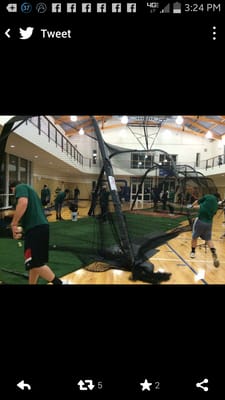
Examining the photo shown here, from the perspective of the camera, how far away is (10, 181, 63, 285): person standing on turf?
4.67 ft

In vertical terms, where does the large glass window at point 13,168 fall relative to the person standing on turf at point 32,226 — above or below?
above

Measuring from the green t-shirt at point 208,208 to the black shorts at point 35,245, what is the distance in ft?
4.86

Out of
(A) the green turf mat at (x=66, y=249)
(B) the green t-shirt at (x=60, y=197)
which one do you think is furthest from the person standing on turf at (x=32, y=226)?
(B) the green t-shirt at (x=60, y=197)

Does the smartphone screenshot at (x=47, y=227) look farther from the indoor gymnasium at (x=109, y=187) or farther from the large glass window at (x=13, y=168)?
the large glass window at (x=13, y=168)

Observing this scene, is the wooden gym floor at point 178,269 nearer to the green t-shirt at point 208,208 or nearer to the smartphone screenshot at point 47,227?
the green t-shirt at point 208,208

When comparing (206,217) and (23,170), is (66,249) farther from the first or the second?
(206,217)

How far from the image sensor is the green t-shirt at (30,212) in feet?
4.72

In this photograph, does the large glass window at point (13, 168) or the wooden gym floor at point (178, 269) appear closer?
the wooden gym floor at point (178, 269)

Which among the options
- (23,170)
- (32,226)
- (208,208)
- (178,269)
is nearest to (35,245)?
(32,226)
